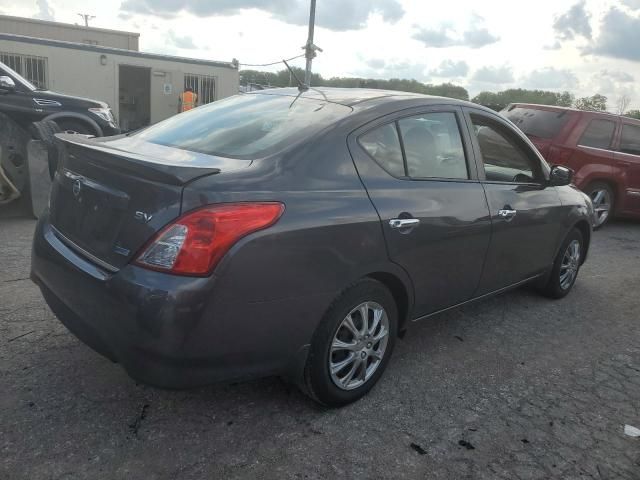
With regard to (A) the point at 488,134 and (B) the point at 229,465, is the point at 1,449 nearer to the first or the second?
(B) the point at 229,465

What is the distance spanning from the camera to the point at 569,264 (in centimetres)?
494

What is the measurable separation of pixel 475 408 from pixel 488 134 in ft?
6.33

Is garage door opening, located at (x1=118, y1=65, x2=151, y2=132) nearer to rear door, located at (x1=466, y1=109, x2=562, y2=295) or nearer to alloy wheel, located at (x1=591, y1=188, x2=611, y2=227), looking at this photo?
alloy wheel, located at (x1=591, y1=188, x2=611, y2=227)

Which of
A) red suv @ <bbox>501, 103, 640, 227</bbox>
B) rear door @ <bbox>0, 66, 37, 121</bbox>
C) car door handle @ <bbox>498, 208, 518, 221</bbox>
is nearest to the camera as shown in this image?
car door handle @ <bbox>498, 208, 518, 221</bbox>

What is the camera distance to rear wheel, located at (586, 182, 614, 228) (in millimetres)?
8438

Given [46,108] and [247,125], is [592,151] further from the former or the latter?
[46,108]

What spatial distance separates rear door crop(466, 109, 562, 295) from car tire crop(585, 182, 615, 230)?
4506mm

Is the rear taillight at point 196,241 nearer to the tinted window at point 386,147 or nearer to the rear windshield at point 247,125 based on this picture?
the rear windshield at point 247,125

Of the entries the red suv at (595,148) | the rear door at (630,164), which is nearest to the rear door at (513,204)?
the red suv at (595,148)

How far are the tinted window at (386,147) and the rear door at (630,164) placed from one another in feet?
21.7

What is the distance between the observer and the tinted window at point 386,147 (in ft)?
9.81

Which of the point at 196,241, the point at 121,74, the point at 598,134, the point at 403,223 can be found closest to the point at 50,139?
the point at 196,241

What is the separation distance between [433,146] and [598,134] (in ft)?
19.8

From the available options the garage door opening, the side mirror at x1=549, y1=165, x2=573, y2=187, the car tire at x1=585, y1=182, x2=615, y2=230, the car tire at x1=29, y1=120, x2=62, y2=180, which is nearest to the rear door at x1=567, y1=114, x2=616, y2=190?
the car tire at x1=585, y1=182, x2=615, y2=230
